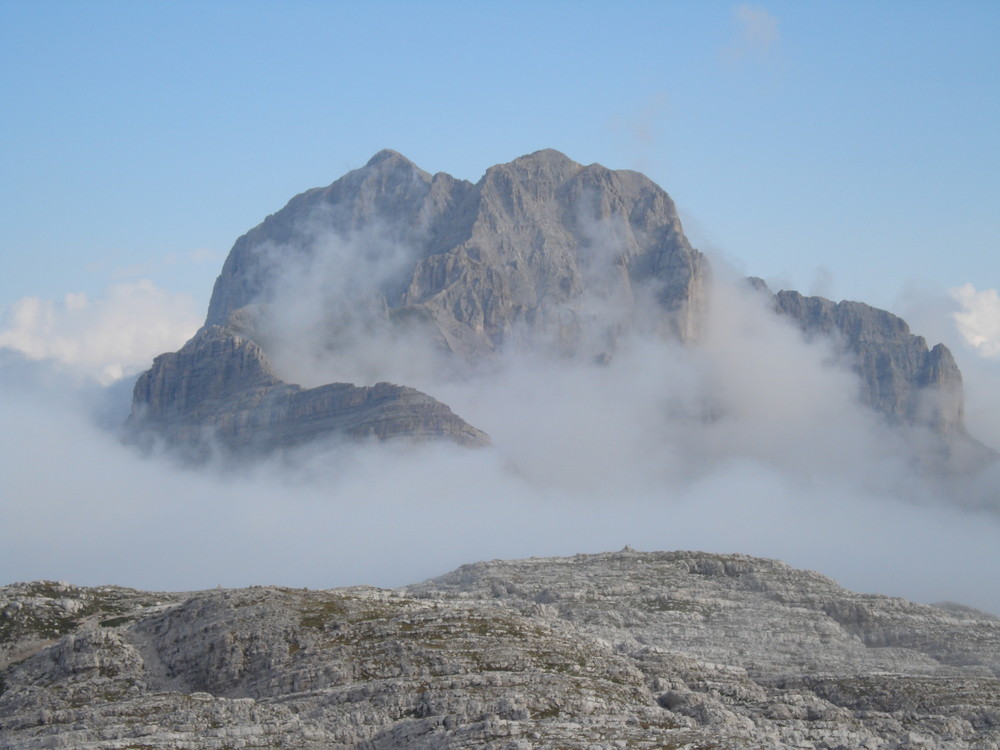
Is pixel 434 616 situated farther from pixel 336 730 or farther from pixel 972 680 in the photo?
pixel 972 680

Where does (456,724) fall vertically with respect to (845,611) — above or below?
below

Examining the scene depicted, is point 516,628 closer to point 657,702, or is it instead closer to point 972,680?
point 657,702

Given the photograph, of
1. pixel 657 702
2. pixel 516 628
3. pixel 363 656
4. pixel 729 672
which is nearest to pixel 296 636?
pixel 363 656

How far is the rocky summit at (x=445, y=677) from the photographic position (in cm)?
12469

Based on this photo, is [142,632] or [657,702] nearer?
[657,702]

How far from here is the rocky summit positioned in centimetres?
12469

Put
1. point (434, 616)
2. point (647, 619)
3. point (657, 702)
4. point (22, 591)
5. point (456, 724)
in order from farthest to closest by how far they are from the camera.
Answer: point (647, 619), point (22, 591), point (434, 616), point (657, 702), point (456, 724)

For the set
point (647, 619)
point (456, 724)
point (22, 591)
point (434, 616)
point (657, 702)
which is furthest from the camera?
point (647, 619)

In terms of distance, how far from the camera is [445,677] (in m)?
135

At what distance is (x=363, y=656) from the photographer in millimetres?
140500

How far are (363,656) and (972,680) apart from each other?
56.8m

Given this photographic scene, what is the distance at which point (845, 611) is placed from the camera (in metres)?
189

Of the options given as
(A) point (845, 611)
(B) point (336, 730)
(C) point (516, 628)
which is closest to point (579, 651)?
(C) point (516, 628)

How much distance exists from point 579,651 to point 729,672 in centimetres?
1663
